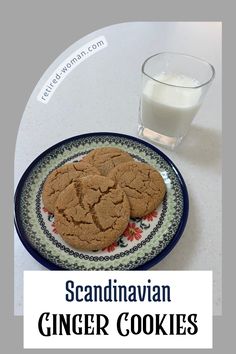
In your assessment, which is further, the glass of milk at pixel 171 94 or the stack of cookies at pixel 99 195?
the glass of milk at pixel 171 94

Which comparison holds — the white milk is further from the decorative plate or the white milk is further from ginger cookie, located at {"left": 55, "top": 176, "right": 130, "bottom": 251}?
ginger cookie, located at {"left": 55, "top": 176, "right": 130, "bottom": 251}

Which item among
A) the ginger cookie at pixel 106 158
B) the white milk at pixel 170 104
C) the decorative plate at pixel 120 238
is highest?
the white milk at pixel 170 104

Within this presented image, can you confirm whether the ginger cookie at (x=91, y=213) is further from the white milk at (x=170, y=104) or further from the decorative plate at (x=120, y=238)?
the white milk at (x=170, y=104)

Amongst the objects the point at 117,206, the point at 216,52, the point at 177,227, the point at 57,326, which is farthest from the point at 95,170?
the point at 216,52

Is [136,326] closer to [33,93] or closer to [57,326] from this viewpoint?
[57,326]

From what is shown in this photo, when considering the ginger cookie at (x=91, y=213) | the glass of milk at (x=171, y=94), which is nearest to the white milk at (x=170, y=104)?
the glass of milk at (x=171, y=94)

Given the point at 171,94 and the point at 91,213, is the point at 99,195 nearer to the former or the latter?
the point at 91,213

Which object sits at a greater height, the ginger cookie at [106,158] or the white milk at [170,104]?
the white milk at [170,104]
